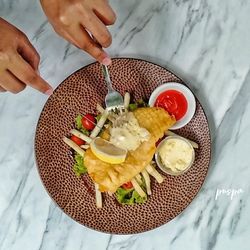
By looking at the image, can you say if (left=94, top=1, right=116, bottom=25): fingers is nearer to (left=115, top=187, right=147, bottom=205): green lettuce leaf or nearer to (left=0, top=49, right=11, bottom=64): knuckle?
(left=0, top=49, right=11, bottom=64): knuckle

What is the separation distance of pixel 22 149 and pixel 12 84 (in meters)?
0.36

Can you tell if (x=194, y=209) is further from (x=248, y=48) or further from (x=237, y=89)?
(x=248, y=48)

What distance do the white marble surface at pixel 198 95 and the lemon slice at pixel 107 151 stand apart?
0.21 m

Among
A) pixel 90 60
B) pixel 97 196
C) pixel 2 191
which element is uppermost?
pixel 90 60

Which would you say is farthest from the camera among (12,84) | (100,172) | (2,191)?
(2,191)

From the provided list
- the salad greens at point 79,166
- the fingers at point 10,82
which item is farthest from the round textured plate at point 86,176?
the fingers at point 10,82

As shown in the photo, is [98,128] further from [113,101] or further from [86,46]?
[86,46]

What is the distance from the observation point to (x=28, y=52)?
4.13ft

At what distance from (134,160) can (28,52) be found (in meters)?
0.41

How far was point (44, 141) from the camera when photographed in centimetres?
156

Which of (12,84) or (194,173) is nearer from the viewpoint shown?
(12,84)

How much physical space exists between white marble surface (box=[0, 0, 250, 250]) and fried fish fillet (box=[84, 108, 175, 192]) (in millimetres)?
158

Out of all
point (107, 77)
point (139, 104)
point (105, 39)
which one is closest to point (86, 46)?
point (105, 39)

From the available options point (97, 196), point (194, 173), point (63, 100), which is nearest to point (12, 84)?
point (63, 100)
